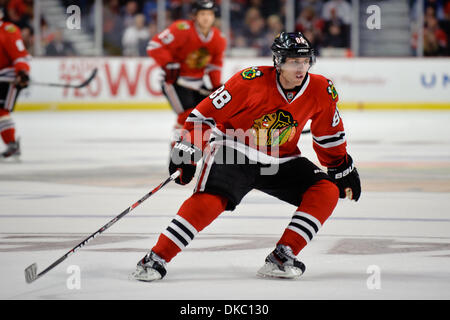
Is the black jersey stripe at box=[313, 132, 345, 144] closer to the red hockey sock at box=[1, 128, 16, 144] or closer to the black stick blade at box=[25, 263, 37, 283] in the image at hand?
the black stick blade at box=[25, 263, 37, 283]

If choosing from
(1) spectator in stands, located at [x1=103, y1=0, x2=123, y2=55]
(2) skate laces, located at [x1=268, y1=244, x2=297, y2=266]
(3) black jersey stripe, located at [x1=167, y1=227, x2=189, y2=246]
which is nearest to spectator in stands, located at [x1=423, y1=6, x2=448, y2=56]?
(1) spectator in stands, located at [x1=103, y1=0, x2=123, y2=55]

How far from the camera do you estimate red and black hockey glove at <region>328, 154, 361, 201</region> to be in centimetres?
368

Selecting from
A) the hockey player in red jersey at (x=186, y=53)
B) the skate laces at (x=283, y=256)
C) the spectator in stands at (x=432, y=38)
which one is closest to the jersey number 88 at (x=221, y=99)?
the skate laces at (x=283, y=256)

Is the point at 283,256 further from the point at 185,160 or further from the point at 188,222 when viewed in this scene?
the point at 185,160

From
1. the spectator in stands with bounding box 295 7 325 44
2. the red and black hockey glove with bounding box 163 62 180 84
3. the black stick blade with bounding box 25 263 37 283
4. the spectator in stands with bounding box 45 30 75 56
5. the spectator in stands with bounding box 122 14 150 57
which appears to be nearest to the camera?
the black stick blade with bounding box 25 263 37 283

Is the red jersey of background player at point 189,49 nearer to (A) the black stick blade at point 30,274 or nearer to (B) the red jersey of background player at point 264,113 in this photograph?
(B) the red jersey of background player at point 264,113

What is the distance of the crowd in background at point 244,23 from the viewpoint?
13250 mm

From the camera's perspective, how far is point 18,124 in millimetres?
11195

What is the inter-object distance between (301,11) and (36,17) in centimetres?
381

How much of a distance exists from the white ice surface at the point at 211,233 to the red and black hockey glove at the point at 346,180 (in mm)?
280

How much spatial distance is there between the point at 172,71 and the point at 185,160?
436 centimetres

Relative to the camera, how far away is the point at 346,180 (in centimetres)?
368

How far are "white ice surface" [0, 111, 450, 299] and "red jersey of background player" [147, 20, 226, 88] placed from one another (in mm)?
810

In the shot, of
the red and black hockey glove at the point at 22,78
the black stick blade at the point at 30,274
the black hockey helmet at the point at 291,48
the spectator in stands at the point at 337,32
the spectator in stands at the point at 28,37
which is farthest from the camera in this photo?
the spectator in stands at the point at 337,32
